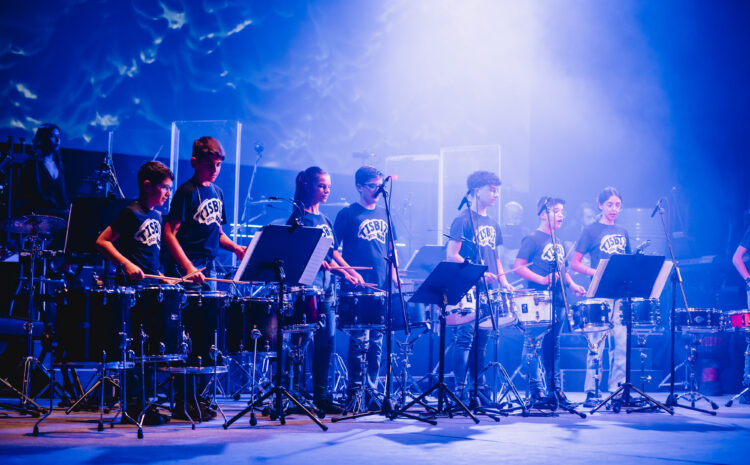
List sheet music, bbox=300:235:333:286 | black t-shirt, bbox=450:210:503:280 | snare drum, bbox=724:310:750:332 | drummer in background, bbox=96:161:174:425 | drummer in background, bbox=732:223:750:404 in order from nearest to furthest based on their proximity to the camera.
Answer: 1. sheet music, bbox=300:235:333:286
2. drummer in background, bbox=96:161:174:425
3. black t-shirt, bbox=450:210:503:280
4. snare drum, bbox=724:310:750:332
5. drummer in background, bbox=732:223:750:404

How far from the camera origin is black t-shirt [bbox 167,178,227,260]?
5.34 m

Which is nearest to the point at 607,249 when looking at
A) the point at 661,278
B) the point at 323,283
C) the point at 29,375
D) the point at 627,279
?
the point at 661,278

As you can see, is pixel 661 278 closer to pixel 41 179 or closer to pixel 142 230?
pixel 142 230

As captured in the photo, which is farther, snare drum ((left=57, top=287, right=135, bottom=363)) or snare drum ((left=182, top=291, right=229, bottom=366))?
snare drum ((left=182, top=291, right=229, bottom=366))

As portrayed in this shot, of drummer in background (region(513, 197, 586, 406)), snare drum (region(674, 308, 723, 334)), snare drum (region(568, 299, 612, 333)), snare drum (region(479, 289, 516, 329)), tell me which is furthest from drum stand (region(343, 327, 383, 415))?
snare drum (region(674, 308, 723, 334))

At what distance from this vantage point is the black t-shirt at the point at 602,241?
7676 millimetres

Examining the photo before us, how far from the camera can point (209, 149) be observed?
5441mm

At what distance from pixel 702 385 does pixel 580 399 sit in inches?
72.3

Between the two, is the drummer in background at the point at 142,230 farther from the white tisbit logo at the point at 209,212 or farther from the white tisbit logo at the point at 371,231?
the white tisbit logo at the point at 371,231

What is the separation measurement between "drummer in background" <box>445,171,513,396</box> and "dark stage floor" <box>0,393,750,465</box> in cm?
121

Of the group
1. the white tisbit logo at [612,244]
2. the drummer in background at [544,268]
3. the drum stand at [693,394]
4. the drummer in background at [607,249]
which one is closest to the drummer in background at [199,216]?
the drummer in background at [544,268]

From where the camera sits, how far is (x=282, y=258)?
493cm

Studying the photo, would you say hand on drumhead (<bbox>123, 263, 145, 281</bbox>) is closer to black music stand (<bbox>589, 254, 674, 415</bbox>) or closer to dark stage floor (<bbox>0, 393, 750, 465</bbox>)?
dark stage floor (<bbox>0, 393, 750, 465</bbox>)

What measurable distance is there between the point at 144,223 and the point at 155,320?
867 millimetres
